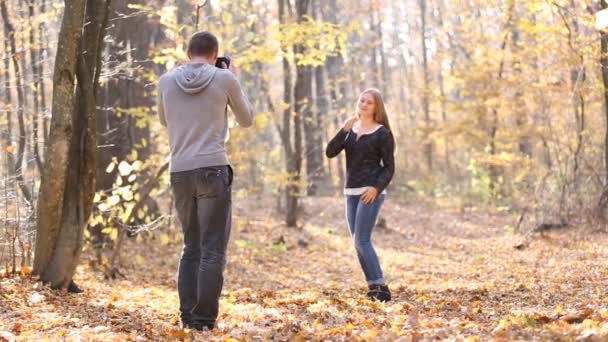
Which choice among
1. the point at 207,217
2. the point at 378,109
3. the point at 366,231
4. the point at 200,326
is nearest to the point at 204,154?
the point at 207,217

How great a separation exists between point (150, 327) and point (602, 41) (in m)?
8.69

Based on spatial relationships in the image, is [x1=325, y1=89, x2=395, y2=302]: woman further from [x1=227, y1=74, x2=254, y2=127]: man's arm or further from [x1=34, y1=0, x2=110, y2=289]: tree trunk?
[x1=34, y1=0, x2=110, y2=289]: tree trunk

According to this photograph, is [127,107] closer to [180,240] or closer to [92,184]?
[180,240]

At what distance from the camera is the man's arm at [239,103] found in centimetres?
459

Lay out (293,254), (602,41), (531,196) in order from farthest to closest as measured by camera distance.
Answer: (531,196) → (293,254) → (602,41)

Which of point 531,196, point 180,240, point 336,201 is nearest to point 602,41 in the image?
point 531,196

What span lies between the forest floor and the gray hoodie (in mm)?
1086

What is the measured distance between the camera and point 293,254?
1255 cm

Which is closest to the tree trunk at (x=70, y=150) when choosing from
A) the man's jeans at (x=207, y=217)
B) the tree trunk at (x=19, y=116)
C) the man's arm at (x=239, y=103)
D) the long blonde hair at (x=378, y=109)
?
the tree trunk at (x=19, y=116)

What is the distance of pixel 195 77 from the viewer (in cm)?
457

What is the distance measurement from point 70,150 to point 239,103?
2.30 m

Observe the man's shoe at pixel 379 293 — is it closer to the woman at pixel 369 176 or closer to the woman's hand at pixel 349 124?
the woman at pixel 369 176

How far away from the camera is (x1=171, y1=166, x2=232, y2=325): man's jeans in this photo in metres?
4.51

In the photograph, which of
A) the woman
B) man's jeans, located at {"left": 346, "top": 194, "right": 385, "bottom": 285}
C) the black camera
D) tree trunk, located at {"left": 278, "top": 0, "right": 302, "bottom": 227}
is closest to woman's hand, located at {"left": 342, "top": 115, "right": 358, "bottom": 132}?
the woman
